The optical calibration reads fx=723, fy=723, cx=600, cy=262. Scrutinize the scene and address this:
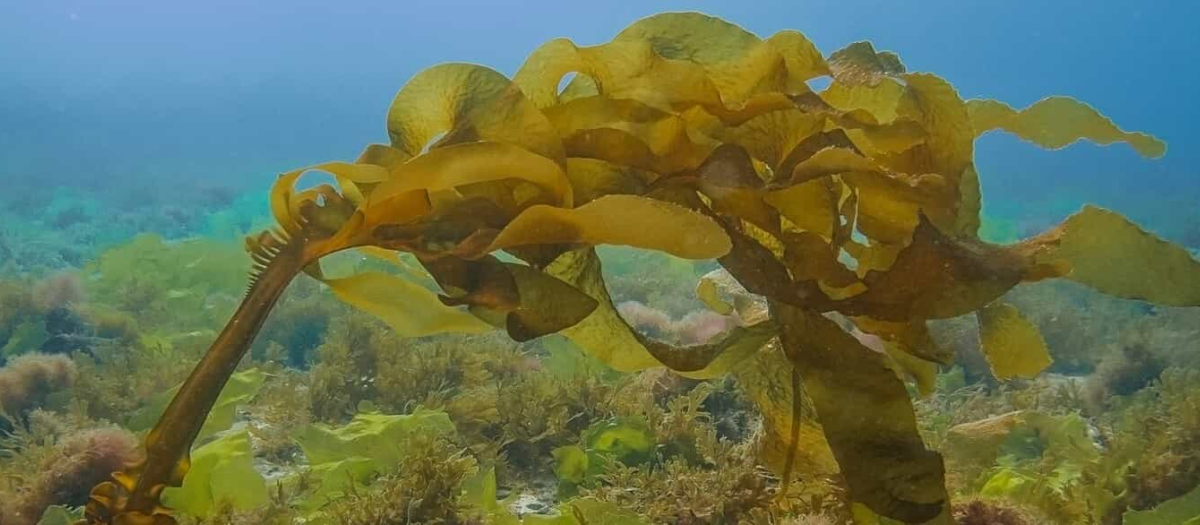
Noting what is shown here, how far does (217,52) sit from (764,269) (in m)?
78.9

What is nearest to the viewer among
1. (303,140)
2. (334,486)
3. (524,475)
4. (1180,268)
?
(1180,268)

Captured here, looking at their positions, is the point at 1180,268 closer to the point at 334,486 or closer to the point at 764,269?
the point at 764,269

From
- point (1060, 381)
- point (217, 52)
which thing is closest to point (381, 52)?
point (217, 52)

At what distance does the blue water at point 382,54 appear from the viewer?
5416cm

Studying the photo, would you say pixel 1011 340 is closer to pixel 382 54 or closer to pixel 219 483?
pixel 219 483

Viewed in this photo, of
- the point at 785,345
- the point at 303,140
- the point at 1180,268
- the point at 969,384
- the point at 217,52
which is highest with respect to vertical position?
the point at 217,52

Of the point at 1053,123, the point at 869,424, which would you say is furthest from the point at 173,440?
the point at 1053,123

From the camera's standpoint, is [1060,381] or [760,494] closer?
[760,494]

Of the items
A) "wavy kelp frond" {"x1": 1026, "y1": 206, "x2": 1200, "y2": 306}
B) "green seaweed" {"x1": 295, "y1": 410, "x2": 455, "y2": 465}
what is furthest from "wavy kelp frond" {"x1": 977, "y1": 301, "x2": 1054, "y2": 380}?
"green seaweed" {"x1": 295, "y1": 410, "x2": 455, "y2": 465}

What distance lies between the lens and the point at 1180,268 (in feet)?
2.95

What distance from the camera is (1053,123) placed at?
0.99 metres

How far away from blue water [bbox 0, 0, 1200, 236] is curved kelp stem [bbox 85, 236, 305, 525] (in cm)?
5119

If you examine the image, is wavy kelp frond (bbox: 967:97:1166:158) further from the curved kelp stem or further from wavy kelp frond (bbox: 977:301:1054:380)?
the curved kelp stem

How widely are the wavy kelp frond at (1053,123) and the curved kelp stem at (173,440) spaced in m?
0.95
